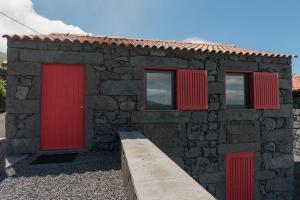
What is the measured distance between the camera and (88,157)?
15.1 feet

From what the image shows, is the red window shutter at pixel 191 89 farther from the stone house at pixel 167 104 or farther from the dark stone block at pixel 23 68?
the dark stone block at pixel 23 68

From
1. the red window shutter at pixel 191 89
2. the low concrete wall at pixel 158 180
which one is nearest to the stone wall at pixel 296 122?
the red window shutter at pixel 191 89

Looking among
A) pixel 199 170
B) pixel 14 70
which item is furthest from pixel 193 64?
pixel 14 70

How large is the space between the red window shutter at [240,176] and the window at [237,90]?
1.54m

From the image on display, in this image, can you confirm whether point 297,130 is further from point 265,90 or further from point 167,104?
point 167,104

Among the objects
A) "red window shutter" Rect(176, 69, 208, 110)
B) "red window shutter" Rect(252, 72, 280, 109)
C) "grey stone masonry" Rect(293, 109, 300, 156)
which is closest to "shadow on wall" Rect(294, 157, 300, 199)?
"grey stone masonry" Rect(293, 109, 300, 156)

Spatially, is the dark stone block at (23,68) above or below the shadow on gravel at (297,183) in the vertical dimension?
above

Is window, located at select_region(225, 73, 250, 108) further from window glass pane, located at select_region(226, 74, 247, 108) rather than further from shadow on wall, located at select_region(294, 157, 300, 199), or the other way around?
shadow on wall, located at select_region(294, 157, 300, 199)

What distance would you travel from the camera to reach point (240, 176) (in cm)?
617

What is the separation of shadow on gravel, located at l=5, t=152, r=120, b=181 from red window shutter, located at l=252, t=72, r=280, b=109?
469 centimetres

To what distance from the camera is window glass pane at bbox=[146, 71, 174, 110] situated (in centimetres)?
579

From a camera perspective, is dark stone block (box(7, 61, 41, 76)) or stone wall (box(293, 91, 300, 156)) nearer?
dark stone block (box(7, 61, 41, 76))

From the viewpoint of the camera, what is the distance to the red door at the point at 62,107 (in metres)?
5.09

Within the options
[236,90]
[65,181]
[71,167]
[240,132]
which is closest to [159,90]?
[236,90]
